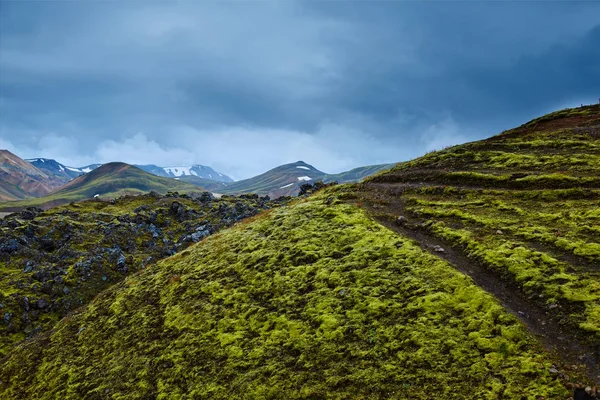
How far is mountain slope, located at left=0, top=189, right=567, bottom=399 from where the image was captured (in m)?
13.2

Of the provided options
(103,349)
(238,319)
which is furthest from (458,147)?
(103,349)

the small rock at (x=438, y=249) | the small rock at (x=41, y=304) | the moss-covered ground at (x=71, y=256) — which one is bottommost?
the small rock at (x=41, y=304)

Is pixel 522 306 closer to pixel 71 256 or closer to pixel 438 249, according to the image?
pixel 438 249

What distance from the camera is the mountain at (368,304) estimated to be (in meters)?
13.4

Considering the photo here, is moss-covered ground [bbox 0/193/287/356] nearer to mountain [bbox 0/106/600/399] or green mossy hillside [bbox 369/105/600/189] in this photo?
mountain [bbox 0/106/600/399]

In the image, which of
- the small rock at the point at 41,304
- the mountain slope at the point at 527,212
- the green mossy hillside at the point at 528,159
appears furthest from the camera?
the small rock at the point at 41,304

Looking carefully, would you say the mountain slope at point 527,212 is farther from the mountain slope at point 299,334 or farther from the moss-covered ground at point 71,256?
the moss-covered ground at point 71,256

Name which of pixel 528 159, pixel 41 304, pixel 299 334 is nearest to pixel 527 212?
pixel 528 159

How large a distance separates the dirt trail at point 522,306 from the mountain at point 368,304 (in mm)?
66

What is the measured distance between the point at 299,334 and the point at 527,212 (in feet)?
60.5

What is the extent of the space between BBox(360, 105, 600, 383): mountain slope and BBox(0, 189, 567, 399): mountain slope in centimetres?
190

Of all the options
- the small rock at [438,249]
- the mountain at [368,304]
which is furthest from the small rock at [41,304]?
the small rock at [438,249]

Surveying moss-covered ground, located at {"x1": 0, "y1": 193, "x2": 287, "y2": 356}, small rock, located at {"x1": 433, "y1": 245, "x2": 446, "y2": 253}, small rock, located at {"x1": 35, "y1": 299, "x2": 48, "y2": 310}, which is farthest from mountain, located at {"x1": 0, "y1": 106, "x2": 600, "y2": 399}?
moss-covered ground, located at {"x1": 0, "y1": 193, "x2": 287, "y2": 356}

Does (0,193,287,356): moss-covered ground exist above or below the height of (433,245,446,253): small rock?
below
